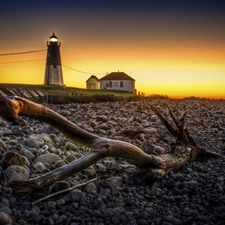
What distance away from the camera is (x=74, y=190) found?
3.22 meters

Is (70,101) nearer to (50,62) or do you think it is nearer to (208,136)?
(208,136)

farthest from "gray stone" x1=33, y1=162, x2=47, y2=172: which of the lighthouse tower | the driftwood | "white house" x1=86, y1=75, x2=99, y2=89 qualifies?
"white house" x1=86, y1=75, x2=99, y2=89

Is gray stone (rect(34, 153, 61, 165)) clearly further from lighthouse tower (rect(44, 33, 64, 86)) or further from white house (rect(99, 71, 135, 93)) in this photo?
white house (rect(99, 71, 135, 93))

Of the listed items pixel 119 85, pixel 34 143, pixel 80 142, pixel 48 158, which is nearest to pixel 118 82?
pixel 119 85

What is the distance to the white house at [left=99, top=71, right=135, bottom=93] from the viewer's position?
206ft

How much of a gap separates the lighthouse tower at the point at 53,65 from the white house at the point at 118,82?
14.1 meters

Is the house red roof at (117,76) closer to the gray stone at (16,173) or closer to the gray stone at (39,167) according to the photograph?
the gray stone at (39,167)

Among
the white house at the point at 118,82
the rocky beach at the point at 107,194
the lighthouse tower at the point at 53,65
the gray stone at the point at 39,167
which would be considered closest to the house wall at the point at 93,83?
the white house at the point at 118,82

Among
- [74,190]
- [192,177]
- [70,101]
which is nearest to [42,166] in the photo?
[74,190]

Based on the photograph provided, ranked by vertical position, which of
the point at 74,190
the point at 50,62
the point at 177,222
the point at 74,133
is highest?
the point at 50,62

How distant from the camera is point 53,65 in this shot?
50812 mm

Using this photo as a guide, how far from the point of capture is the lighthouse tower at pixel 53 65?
50.8 metres

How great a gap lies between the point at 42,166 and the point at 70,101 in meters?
15.1

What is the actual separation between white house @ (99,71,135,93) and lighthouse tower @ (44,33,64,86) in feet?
46.3
